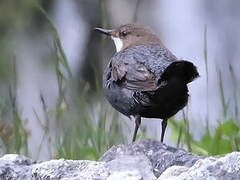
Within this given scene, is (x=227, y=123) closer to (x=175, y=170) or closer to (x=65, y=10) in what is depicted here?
(x=175, y=170)

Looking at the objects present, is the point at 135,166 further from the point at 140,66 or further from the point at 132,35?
the point at 132,35

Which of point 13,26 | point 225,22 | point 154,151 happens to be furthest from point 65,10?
point 154,151

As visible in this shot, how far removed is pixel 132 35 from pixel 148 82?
1.39 metres

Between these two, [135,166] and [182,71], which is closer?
[135,166]

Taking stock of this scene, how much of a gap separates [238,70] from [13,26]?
415cm

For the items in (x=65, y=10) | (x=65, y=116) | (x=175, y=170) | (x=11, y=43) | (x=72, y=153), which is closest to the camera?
(x=175, y=170)

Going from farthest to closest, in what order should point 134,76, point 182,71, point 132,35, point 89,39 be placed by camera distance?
point 89,39 < point 132,35 < point 134,76 < point 182,71

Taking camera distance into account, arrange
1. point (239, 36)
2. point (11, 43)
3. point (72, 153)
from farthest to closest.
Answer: point (239, 36) → point (11, 43) → point (72, 153)

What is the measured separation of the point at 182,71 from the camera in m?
4.37

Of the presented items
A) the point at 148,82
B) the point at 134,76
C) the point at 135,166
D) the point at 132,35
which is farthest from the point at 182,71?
the point at 132,35

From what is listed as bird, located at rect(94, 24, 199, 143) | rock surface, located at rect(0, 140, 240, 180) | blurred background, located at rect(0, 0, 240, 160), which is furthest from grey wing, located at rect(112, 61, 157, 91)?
blurred background, located at rect(0, 0, 240, 160)

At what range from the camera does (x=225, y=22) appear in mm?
13070

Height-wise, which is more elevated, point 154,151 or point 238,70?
point 154,151

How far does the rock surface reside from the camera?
2.98 meters
